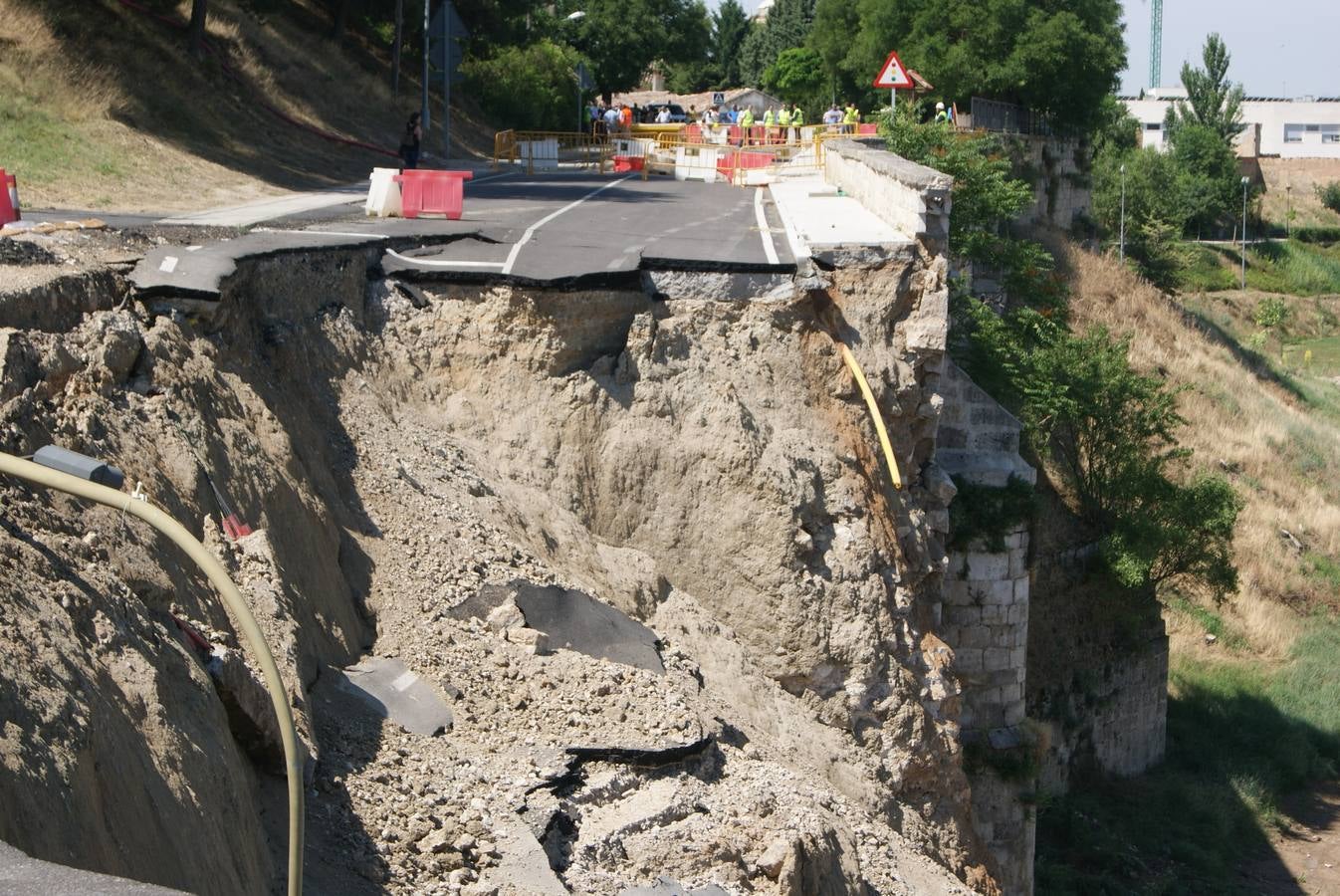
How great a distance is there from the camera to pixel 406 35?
41688 millimetres

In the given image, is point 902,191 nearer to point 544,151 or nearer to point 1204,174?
point 544,151

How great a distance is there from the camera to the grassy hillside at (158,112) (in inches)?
778

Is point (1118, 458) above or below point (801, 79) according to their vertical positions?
below

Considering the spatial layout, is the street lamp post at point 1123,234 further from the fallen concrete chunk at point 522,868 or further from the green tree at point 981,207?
the fallen concrete chunk at point 522,868

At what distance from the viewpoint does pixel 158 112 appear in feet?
80.3

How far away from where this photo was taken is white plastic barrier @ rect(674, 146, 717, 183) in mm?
30328

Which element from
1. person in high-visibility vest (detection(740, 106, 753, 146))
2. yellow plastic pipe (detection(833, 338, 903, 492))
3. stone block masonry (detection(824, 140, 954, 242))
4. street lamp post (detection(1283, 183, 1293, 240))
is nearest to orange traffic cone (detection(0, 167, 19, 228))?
yellow plastic pipe (detection(833, 338, 903, 492))

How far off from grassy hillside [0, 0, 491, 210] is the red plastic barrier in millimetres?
3280

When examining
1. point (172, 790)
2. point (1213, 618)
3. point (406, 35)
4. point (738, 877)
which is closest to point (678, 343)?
point (738, 877)

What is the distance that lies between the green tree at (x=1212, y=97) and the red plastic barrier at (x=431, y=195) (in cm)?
6564

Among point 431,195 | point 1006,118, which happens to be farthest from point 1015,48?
point 431,195

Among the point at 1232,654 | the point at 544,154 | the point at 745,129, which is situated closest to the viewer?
the point at 1232,654

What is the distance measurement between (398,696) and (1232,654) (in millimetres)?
22352

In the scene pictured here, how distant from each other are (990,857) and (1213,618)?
15.4 m
